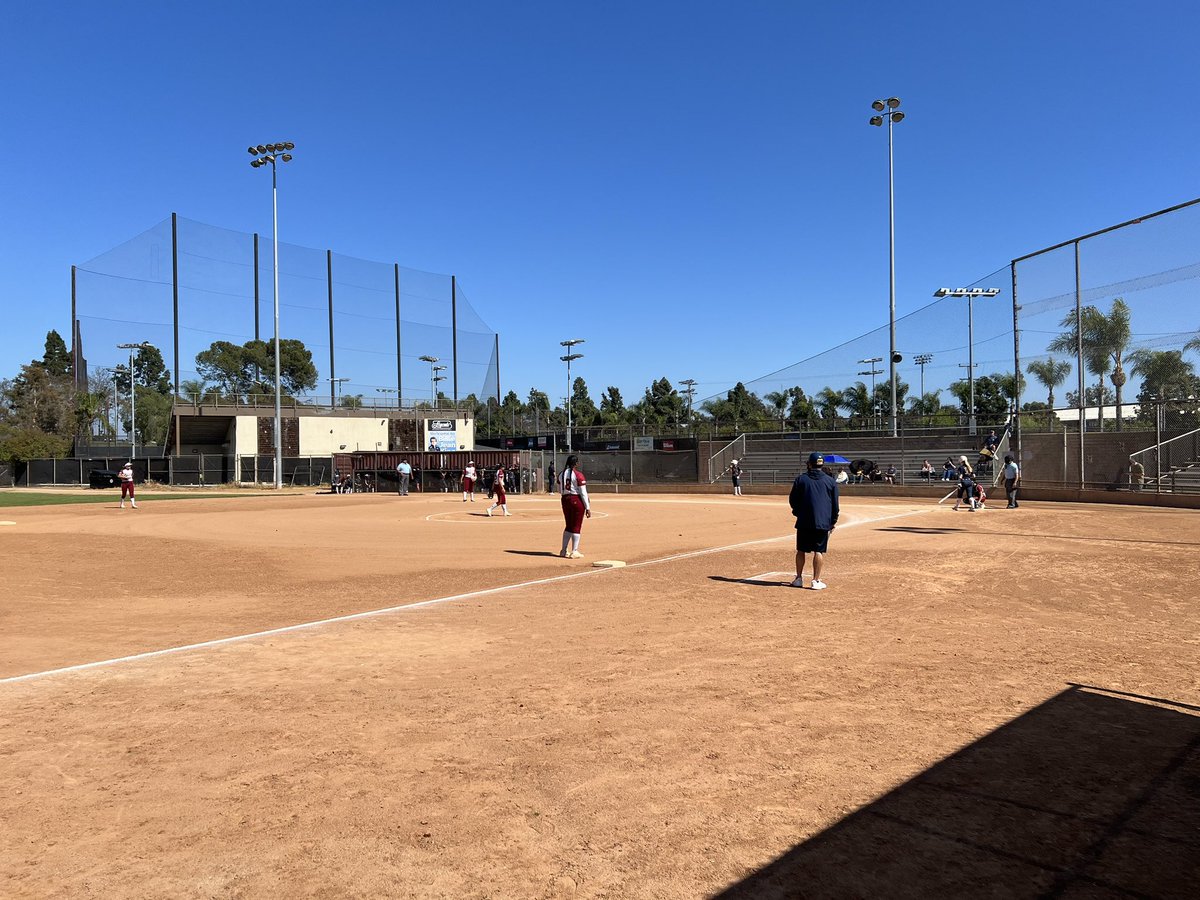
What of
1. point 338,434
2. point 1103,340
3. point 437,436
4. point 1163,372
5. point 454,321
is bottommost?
point 437,436

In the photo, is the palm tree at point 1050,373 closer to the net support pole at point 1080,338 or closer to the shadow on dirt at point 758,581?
the net support pole at point 1080,338

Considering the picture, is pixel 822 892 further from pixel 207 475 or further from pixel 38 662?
pixel 207 475

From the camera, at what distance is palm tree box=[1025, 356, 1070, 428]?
2619cm

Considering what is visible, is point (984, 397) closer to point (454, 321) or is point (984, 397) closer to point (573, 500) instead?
point (573, 500)

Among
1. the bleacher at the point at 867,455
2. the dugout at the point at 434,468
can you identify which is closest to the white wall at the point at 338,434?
the dugout at the point at 434,468

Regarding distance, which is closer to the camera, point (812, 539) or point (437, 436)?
point (812, 539)

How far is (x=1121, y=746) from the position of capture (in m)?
4.49

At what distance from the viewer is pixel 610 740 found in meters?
4.70

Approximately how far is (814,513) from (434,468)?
126 ft

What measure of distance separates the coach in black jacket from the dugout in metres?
34.0

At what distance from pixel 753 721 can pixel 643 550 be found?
1037 centimetres

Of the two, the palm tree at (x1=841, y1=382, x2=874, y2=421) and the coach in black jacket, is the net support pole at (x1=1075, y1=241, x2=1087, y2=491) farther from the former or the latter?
the coach in black jacket

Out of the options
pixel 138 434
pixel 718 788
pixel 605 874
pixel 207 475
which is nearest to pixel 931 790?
pixel 718 788

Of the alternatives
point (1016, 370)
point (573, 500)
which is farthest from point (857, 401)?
point (573, 500)
